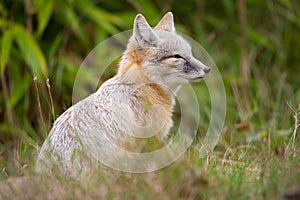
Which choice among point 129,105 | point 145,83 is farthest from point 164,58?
point 129,105

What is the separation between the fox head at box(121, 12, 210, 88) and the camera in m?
5.37

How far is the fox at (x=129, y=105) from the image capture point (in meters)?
4.72

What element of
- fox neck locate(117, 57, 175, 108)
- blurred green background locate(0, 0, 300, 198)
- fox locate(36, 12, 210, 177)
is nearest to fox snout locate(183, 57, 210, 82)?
fox locate(36, 12, 210, 177)

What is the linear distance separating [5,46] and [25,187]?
4061 millimetres

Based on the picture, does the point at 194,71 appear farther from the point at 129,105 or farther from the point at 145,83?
the point at 129,105

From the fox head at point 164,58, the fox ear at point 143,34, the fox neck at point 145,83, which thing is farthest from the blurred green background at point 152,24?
the fox ear at point 143,34

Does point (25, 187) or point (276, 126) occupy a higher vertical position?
point (25, 187)

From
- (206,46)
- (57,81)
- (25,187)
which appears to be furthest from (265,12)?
(25,187)

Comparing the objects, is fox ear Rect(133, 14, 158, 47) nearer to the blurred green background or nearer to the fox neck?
the fox neck

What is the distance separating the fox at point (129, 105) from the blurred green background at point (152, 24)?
2.65 ft

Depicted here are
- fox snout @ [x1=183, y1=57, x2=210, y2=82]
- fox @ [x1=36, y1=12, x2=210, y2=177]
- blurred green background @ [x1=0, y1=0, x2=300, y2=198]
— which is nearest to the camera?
fox @ [x1=36, y1=12, x2=210, y2=177]

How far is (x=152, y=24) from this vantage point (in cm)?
856

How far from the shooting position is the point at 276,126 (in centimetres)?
635

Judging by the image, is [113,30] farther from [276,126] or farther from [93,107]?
[93,107]
